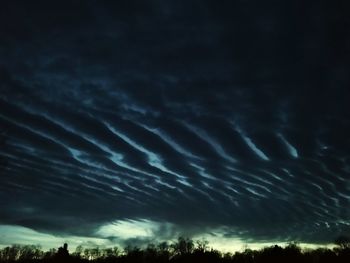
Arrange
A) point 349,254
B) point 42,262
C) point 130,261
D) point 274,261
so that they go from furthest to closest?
point 42,262, point 130,261, point 274,261, point 349,254

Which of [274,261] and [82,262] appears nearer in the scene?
[274,261]

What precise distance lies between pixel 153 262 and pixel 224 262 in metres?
20.0

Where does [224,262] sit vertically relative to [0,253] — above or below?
below

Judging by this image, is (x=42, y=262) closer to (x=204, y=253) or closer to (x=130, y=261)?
(x=130, y=261)

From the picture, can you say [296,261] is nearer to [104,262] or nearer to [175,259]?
[175,259]

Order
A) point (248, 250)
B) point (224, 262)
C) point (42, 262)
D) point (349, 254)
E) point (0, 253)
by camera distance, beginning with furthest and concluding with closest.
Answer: point (0, 253) → point (248, 250) → point (42, 262) → point (224, 262) → point (349, 254)

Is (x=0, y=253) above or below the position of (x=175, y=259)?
above

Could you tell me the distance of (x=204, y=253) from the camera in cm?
6688

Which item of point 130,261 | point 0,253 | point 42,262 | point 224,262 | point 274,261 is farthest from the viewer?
point 0,253

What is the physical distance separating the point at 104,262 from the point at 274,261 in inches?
1409

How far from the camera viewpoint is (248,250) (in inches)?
5645

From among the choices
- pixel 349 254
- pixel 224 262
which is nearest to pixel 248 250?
pixel 224 262

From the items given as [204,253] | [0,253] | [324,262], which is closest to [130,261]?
[204,253]

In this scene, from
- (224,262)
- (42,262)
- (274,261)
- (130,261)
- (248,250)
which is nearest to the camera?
(274,261)
